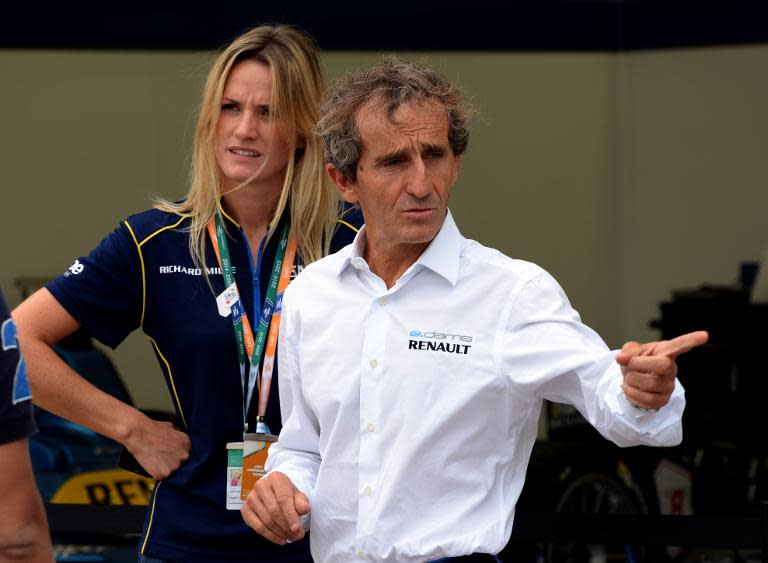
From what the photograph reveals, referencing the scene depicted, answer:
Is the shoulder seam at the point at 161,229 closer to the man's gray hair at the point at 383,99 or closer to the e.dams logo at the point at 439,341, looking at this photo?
the man's gray hair at the point at 383,99

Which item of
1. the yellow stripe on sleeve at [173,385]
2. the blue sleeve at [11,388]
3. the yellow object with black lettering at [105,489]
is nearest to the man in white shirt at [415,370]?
the yellow stripe on sleeve at [173,385]

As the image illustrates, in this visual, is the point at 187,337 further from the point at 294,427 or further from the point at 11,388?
the point at 11,388

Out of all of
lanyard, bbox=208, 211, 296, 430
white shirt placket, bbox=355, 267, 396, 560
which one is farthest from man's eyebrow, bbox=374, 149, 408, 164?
lanyard, bbox=208, 211, 296, 430

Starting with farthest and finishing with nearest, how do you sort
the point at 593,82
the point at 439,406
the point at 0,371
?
the point at 593,82, the point at 439,406, the point at 0,371

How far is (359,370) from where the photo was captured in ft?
7.21

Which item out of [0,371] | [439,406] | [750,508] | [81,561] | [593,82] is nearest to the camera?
[0,371]

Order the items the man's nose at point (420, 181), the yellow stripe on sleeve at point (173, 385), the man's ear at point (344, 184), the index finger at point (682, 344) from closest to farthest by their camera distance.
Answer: the index finger at point (682, 344), the man's nose at point (420, 181), the man's ear at point (344, 184), the yellow stripe on sleeve at point (173, 385)

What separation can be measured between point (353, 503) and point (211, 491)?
496 millimetres

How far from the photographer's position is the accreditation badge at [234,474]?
255 centimetres

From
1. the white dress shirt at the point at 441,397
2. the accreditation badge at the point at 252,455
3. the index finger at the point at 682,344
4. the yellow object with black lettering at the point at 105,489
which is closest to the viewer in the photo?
the index finger at the point at 682,344

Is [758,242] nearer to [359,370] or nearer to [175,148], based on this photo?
[175,148]

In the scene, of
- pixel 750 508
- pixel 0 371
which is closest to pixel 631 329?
pixel 750 508

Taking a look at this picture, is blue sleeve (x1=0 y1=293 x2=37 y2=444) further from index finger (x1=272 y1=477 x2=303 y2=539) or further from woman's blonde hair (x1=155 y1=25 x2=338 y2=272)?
woman's blonde hair (x1=155 y1=25 x2=338 y2=272)

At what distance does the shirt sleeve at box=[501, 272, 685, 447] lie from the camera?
196 centimetres
